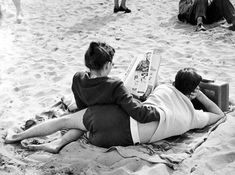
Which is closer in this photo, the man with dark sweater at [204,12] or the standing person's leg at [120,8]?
the man with dark sweater at [204,12]

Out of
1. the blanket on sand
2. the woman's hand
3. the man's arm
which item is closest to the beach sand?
the blanket on sand

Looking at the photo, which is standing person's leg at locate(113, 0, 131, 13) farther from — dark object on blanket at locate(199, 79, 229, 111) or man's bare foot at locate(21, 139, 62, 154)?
man's bare foot at locate(21, 139, 62, 154)

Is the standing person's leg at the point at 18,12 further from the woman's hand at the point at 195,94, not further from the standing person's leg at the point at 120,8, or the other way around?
the woman's hand at the point at 195,94

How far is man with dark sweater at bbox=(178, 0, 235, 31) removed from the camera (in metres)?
6.36

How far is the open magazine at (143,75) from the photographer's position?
3445 millimetres

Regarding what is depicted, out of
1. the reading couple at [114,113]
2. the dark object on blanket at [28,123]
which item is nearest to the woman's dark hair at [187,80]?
the reading couple at [114,113]

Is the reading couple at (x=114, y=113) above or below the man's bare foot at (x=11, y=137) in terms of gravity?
above


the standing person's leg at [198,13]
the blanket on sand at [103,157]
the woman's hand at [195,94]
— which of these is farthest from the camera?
the standing person's leg at [198,13]

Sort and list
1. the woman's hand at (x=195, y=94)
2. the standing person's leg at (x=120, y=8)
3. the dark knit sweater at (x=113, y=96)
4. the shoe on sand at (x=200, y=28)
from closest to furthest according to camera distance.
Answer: the dark knit sweater at (x=113, y=96) → the woman's hand at (x=195, y=94) → the shoe on sand at (x=200, y=28) → the standing person's leg at (x=120, y=8)

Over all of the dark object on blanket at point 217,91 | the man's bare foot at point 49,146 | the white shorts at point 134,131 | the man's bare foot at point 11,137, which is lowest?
the man's bare foot at point 11,137

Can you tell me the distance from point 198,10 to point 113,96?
13.0 ft

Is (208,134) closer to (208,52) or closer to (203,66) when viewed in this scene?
(203,66)

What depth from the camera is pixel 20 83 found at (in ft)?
14.9

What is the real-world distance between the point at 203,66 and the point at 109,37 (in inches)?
70.7
